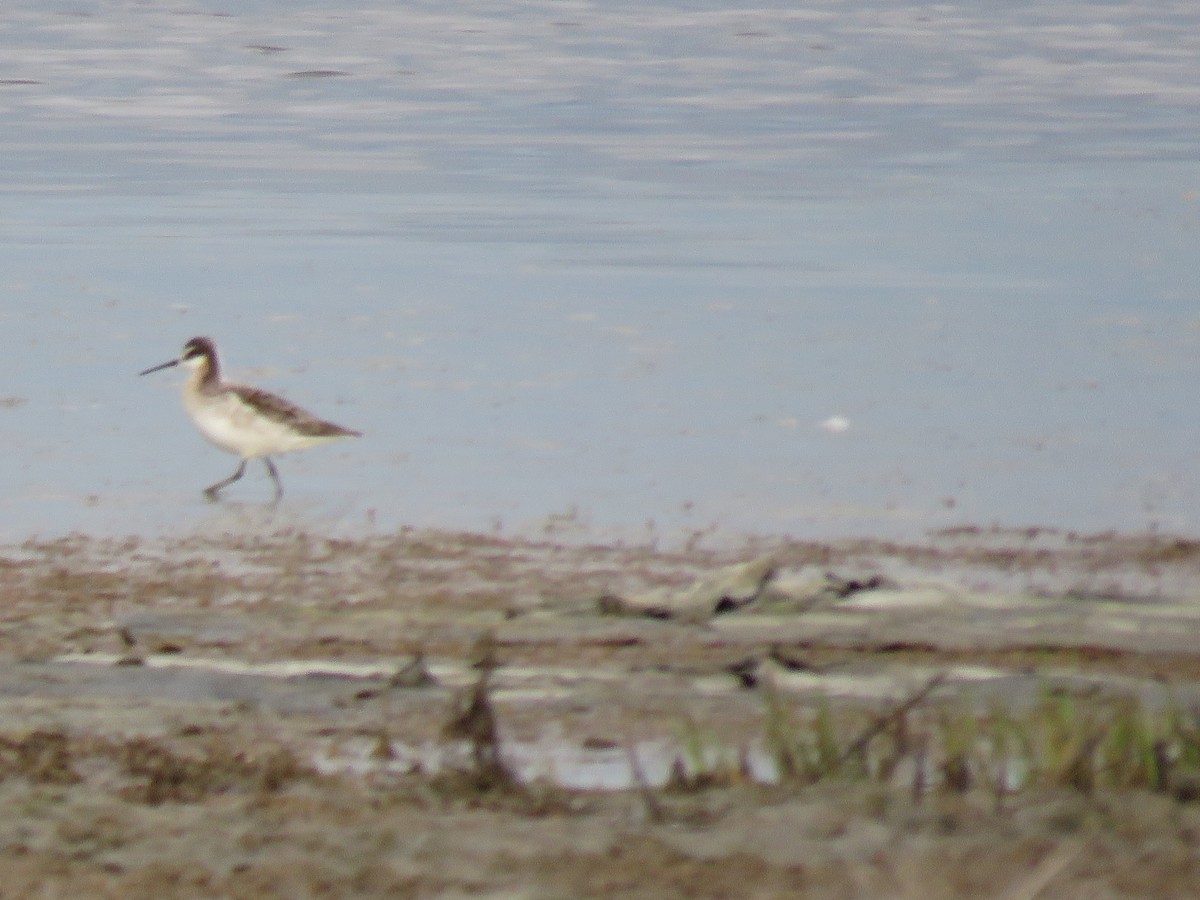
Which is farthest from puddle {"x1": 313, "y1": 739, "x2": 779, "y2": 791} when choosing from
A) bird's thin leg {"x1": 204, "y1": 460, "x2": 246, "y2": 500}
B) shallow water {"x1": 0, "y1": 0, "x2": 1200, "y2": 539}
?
bird's thin leg {"x1": 204, "y1": 460, "x2": 246, "y2": 500}

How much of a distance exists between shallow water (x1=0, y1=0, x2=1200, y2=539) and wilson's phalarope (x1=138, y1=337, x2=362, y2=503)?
0.15 meters

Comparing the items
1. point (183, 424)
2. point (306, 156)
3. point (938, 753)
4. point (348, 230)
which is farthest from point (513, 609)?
point (306, 156)

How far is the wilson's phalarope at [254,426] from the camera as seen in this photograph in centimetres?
1110

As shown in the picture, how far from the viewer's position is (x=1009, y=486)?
34.7 feet

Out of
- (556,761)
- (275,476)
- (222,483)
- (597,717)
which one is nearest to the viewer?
(556,761)

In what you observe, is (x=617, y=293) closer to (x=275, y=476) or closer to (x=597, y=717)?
(x=275, y=476)

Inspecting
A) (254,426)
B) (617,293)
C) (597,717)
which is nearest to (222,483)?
(254,426)

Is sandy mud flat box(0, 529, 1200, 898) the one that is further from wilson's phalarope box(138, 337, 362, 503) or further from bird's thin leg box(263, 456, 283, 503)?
wilson's phalarope box(138, 337, 362, 503)

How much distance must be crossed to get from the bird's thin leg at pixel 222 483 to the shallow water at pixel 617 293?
0.23ft

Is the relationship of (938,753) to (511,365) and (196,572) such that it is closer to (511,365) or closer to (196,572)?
(196,572)

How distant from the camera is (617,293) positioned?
1564 centimetres

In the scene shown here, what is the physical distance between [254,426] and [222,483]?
28cm

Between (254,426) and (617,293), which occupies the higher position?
(254,426)

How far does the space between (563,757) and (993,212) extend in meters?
13.6
